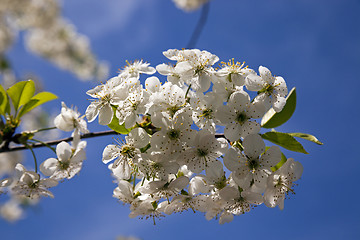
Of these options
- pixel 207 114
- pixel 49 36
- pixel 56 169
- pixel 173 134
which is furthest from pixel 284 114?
pixel 49 36

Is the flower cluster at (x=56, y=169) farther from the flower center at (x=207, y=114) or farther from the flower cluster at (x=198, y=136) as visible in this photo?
the flower center at (x=207, y=114)

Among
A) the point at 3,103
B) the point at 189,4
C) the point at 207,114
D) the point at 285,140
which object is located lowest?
the point at 285,140

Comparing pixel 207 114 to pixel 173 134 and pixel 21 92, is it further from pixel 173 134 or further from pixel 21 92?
pixel 21 92

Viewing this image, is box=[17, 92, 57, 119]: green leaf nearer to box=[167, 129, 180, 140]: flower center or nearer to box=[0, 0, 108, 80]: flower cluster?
box=[167, 129, 180, 140]: flower center

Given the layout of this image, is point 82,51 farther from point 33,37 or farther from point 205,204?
point 205,204

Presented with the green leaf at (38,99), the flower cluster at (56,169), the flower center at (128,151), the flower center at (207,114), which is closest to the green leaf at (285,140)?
the flower center at (207,114)

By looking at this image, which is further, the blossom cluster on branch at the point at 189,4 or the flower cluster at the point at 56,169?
the blossom cluster on branch at the point at 189,4

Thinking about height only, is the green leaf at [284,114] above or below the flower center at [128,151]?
above
